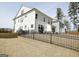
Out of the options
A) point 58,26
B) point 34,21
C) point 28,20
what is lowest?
point 58,26

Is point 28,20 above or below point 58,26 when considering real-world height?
above

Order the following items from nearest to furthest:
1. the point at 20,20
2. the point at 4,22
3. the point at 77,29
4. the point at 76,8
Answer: the point at 4,22 < the point at 76,8 < the point at 77,29 < the point at 20,20

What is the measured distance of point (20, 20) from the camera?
12.4m

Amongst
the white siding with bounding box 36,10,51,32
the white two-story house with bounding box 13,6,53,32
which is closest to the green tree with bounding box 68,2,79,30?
the white two-story house with bounding box 13,6,53,32

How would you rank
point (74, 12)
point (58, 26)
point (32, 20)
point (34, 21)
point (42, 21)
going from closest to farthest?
1. point (74, 12)
2. point (34, 21)
3. point (32, 20)
4. point (42, 21)
5. point (58, 26)

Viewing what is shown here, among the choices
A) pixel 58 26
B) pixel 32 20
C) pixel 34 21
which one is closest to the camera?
pixel 34 21

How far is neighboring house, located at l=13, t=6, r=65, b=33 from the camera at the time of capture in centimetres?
1116

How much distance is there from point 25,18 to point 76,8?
5742mm

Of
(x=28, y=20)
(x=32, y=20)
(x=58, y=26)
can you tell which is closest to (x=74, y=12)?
(x=32, y=20)

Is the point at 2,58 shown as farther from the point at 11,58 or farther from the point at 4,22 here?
the point at 4,22

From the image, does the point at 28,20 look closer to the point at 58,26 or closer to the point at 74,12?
the point at 58,26

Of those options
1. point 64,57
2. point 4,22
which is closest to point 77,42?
point 64,57

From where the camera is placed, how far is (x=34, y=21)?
36.6 ft

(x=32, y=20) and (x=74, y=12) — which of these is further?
(x=32, y=20)
